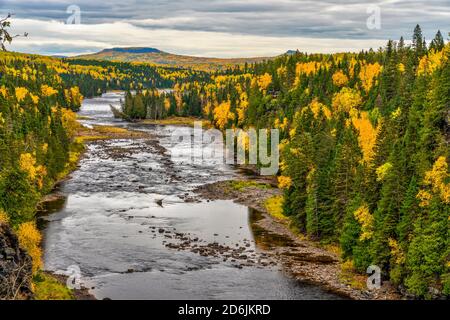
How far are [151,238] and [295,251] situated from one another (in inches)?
790

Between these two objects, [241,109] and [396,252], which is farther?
[241,109]

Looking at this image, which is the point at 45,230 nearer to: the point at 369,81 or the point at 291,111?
the point at 291,111

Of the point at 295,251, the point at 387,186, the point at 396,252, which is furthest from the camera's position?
the point at 295,251

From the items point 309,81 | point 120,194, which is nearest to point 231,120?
point 309,81

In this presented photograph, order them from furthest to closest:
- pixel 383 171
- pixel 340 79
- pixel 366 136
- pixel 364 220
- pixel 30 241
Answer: pixel 340 79, pixel 366 136, pixel 364 220, pixel 383 171, pixel 30 241

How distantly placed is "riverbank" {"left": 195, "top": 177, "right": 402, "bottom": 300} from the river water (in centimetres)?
226

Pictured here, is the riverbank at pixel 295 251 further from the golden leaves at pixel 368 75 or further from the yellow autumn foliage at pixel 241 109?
the yellow autumn foliage at pixel 241 109

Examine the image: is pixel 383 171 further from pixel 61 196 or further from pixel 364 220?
pixel 61 196

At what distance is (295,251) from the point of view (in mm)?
70250

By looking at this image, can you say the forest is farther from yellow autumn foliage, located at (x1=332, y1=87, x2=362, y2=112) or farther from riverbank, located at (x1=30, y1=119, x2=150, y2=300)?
yellow autumn foliage, located at (x1=332, y1=87, x2=362, y2=112)

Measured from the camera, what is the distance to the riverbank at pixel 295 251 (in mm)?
57531

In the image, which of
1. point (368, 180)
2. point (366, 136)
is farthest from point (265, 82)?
point (368, 180)
